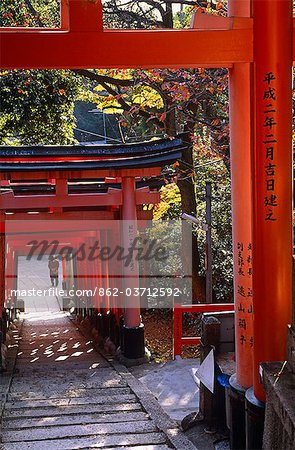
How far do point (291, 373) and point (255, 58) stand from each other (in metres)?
2.30

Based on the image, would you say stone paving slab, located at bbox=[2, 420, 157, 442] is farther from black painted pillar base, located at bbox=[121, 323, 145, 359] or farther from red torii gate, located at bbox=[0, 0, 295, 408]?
black painted pillar base, located at bbox=[121, 323, 145, 359]

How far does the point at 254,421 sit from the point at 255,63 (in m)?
2.56

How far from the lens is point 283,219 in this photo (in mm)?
4152

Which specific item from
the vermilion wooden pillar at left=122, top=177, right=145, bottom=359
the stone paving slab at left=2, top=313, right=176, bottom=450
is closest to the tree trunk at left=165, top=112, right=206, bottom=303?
the vermilion wooden pillar at left=122, top=177, right=145, bottom=359

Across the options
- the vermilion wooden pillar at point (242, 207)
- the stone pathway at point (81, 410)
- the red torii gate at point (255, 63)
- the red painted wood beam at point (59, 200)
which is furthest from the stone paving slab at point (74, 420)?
the red painted wood beam at point (59, 200)

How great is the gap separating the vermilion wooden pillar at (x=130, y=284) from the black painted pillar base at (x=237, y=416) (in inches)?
202

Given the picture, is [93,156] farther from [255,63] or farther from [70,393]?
[255,63]

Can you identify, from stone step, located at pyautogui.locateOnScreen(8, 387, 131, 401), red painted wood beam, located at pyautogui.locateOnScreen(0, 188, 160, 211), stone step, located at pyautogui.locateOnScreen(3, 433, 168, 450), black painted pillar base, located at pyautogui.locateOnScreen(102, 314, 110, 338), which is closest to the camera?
stone step, located at pyautogui.locateOnScreen(3, 433, 168, 450)

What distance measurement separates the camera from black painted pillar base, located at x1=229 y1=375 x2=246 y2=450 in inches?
183

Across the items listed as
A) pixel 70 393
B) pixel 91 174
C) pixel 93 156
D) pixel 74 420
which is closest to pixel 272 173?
pixel 74 420

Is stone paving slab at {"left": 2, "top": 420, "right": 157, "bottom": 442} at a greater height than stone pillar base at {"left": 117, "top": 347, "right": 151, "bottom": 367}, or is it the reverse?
stone paving slab at {"left": 2, "top": 420, "right": 157, "bottom": 442}

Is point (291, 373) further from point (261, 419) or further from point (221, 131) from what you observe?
point (221, 131)

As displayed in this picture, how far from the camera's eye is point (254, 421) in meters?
4.16

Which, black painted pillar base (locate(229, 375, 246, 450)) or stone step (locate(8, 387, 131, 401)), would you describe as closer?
black painted pillar base (locate(229, 375, 246, 450))
